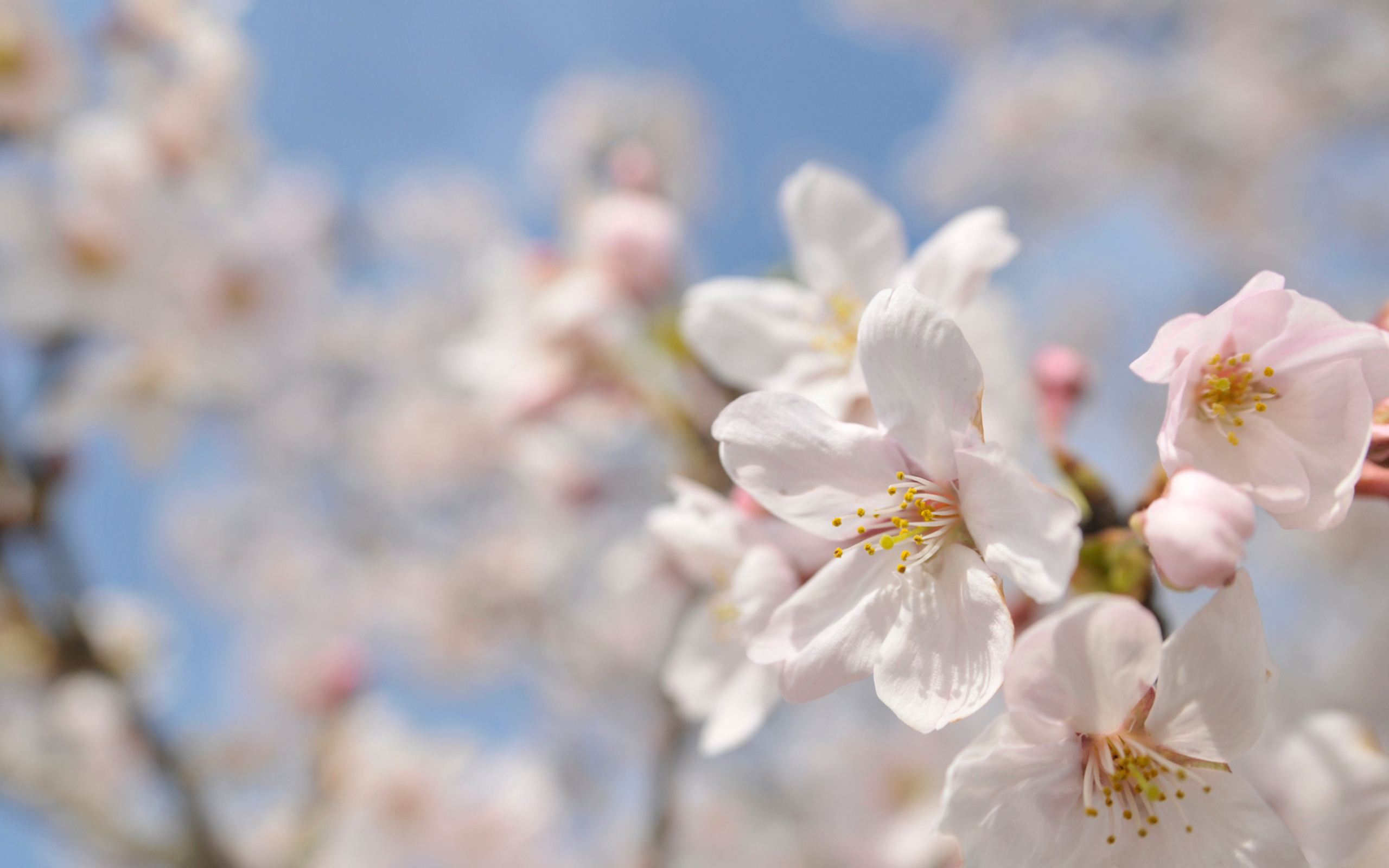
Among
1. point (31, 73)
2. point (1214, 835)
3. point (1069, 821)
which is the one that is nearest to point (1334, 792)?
point (1214, 835)

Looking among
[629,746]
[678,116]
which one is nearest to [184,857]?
[629,746]

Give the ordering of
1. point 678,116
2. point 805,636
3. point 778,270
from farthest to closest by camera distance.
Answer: point 678,116 → point 778,270 → point 805,636

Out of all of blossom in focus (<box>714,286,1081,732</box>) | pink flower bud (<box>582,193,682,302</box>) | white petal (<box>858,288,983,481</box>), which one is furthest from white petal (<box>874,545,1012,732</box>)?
pink flower bud (<box>582,193,682,302</box>)

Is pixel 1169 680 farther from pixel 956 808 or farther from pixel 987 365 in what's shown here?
pixel 987 365

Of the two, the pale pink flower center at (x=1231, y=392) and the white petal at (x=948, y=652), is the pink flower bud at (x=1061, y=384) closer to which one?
the pale pink flower center at (x=1231, y=392)

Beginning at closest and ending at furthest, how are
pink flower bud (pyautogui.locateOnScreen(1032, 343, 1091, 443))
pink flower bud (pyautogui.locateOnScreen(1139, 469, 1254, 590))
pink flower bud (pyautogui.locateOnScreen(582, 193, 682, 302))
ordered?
pink flower bud (pyautogui.locateOnScreen(1139, 469, 1254, 590)) → pink flower bud (pyautogui.locateOnScreen(1032, 343, 1091, 443)) → pink flower bud (pyautogui.locateOnScreen(582, 193, 682, 302))

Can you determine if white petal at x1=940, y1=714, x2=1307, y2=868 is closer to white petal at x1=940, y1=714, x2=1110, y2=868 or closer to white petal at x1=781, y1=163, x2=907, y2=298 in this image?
white petal at x1=940, y1=714, x2=1110, y2=868
